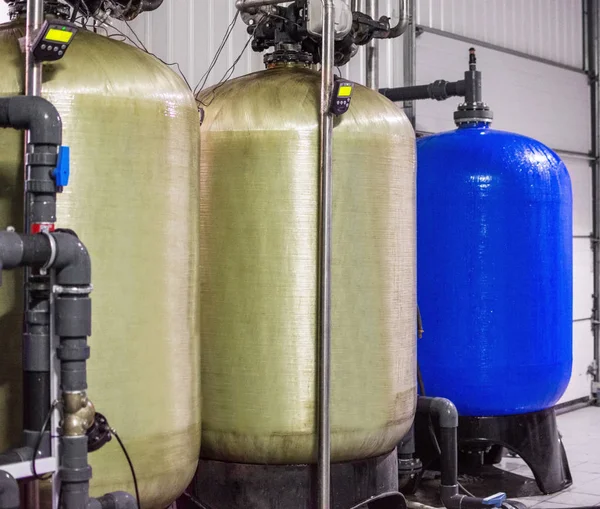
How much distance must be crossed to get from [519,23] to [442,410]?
386 cm

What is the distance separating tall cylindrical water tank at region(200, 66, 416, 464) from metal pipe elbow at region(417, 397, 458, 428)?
883mm

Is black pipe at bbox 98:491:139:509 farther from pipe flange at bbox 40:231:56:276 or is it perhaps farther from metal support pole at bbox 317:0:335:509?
metal support pole at bbox 317:0:335:509

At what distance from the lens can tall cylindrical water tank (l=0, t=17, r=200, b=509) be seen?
2666 mm

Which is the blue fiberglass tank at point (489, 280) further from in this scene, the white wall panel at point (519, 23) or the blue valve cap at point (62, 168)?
the blue valve cap at point (62, 168)

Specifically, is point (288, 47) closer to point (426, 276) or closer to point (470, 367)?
point (426, 276)

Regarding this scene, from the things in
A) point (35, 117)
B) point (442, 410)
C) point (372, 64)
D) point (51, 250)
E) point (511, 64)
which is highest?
point (511, 64)

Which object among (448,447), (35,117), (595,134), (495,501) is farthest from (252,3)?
(595,134)

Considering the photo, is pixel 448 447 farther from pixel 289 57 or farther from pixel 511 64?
pixel 511 64

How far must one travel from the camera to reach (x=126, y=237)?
2.76m

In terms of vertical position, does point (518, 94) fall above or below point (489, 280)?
above

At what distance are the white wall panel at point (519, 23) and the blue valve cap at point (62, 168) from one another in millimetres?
4149

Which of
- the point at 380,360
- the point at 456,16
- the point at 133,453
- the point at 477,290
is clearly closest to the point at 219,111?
the point at 380,360

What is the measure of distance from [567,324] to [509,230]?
0.69 meters

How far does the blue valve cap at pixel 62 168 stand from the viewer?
2438 mm
